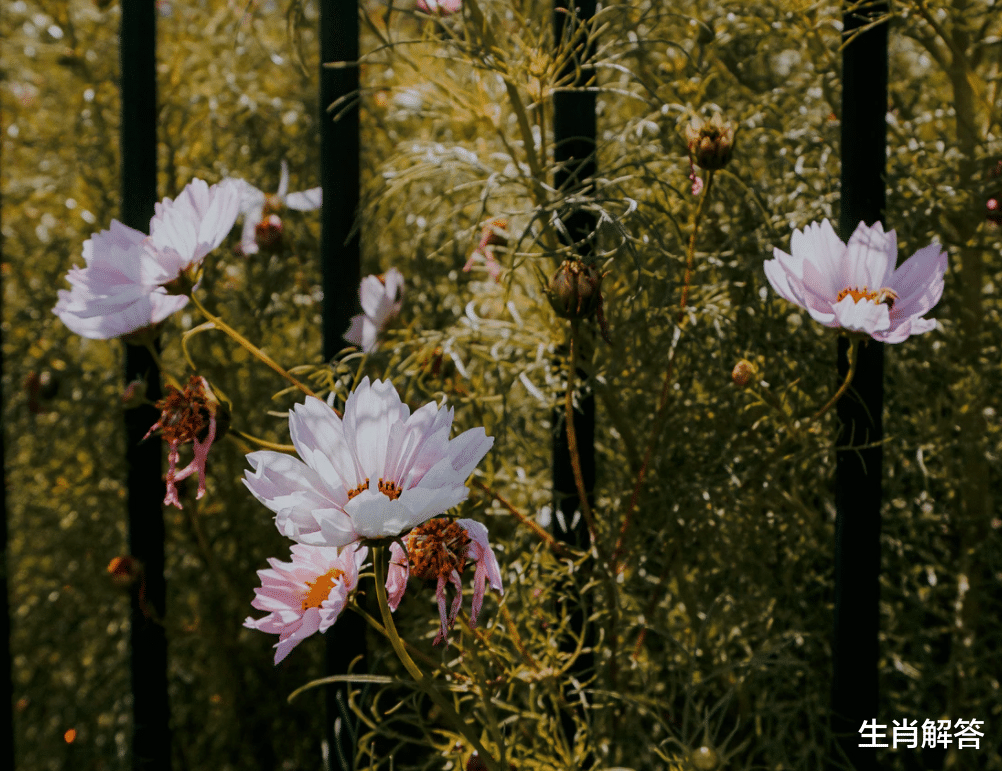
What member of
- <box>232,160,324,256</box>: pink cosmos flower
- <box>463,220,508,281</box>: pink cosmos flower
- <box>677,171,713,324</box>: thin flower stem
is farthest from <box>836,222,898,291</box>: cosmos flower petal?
<box>232,160,324,256</box>: pink cosmos flower

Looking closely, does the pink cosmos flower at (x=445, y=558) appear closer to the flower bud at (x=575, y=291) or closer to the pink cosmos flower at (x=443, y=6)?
the flower bud at (x=575, y=291)

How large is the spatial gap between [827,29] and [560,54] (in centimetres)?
31

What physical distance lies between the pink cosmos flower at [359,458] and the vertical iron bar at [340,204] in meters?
0.28

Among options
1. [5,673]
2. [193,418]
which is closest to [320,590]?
[193,418]

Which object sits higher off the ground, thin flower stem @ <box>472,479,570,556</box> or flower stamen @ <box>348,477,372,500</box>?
flower stamen @ <box>348,477,372,500</box>

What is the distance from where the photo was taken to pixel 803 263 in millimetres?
644

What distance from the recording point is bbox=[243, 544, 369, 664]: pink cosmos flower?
0.54 metres

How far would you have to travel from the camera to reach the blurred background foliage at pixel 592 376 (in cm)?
75

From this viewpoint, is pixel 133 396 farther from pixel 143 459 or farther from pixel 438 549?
pixel 438 549

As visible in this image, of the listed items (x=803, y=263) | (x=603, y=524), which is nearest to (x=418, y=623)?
(x=603, y=524)

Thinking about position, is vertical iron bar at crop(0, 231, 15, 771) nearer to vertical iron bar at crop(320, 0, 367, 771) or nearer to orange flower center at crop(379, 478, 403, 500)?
vertical iron bar at crop(320, 0, 367, 771)

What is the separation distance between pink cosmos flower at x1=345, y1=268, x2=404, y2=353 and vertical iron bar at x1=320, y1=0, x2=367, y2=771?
0.7 inches

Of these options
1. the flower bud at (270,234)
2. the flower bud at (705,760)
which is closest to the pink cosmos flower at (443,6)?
the flower bud at (270,234)

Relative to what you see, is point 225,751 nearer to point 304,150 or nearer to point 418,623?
point 418,623
